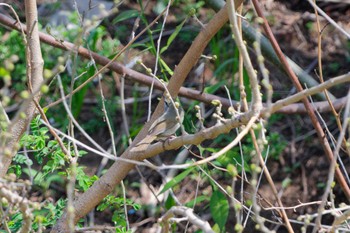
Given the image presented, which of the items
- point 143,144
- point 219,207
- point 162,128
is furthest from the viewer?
point 219,207

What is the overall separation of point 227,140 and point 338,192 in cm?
74

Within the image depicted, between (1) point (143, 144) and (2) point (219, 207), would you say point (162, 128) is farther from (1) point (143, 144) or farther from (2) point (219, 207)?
(2) point (219, 207)

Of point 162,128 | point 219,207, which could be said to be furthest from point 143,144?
point 219,207

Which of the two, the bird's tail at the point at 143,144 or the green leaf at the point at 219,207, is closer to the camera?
the bird's tail at the point at 143,144

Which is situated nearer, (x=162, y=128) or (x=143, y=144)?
(x=143, y=144)

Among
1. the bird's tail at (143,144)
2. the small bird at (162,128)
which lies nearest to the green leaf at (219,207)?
the small bird at (162,128)

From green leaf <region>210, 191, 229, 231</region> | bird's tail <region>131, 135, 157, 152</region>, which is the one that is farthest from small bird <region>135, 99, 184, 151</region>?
green leaf <region>210, 191, 229, 231</region>

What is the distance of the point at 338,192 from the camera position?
4.33m

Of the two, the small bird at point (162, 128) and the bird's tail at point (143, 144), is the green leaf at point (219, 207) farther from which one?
→ the bird's tail at point (143, 144)

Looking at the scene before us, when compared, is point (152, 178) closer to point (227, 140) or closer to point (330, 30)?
point (227, 140)

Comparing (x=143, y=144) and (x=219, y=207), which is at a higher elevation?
(x=143, y=144)

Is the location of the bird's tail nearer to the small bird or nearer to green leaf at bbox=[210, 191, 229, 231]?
the small bird

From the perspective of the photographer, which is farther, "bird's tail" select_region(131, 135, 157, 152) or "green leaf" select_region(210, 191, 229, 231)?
"green leaf" select_region(210, 191, 229, 231)

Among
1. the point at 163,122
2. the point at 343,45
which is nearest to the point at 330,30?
the point at 343,45
